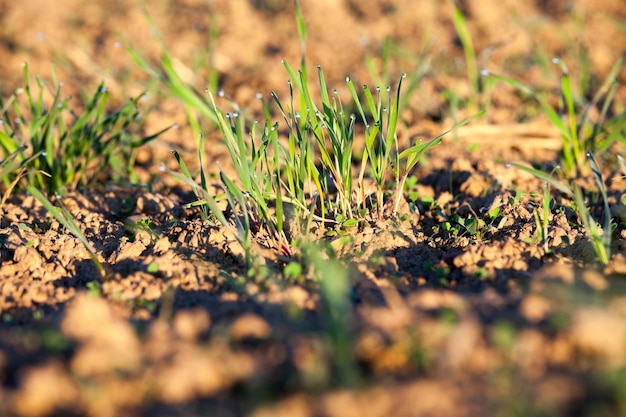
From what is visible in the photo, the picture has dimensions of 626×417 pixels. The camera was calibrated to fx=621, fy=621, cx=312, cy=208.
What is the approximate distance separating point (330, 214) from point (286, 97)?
128cm

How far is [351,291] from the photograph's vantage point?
76.0 inches

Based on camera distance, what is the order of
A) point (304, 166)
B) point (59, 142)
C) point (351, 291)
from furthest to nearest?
point (59, 142)
point (304, 166)
point (351, 291)

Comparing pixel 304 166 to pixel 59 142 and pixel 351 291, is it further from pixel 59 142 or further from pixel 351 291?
pixel 59 142

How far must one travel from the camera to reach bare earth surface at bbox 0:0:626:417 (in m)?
1.42

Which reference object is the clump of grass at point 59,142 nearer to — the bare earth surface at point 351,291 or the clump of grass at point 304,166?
the bare earth surface at point 351,291

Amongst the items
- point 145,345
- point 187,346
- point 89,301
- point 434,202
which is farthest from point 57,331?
point 434,202

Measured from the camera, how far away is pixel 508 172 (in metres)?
2.75

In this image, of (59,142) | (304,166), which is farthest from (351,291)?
(59,142)

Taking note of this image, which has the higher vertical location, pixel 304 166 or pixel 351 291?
pixel 304 166

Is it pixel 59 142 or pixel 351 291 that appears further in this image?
pixel 59 142

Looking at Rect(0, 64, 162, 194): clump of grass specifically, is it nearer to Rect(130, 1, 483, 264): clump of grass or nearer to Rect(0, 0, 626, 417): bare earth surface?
Rect(0, 0, 626, 417): bare earth surface

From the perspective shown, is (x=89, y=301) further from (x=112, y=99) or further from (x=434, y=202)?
(x=112, y=99)

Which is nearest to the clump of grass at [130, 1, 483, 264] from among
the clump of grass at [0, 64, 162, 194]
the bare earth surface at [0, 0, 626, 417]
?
the bare earth surface at [0, 0, 626, 417]

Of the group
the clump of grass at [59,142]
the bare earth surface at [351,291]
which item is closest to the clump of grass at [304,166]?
the bare earth surface at [351,291]
